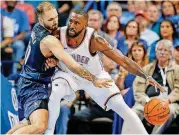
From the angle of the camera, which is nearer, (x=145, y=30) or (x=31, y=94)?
(x=31, y=94)

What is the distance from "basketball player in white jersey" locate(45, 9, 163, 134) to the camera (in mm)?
6449

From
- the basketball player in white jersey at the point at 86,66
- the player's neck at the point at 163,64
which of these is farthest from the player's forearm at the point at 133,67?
the player's neck at the point at 163,64

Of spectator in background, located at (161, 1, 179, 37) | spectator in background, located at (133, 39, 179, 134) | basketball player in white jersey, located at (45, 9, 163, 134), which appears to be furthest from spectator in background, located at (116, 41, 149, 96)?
basketball player in white jersey, located at (45, 9, 163, 134)

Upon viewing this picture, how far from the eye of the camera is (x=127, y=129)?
279 inches

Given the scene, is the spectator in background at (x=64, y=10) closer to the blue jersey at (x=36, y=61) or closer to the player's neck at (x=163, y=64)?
the player's neck at (x=163, y=64)

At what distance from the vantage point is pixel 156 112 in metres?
6.71

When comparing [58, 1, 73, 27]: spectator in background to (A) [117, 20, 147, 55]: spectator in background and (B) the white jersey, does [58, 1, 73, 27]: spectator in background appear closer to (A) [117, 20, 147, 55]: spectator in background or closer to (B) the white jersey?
(A) [117, 20, 147, 55]: spectator in background

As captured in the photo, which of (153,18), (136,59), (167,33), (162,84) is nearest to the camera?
(162,84)

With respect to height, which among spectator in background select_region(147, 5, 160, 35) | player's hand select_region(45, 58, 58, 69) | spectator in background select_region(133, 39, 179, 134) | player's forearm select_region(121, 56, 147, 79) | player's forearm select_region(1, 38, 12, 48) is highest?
spectator in background select_region(147, 5, 160, 35)

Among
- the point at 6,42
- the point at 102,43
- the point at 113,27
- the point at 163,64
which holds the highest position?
the point at 113,27

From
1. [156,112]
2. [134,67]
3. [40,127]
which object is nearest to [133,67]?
[134,67]

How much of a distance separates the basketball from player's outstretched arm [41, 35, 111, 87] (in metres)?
1.05

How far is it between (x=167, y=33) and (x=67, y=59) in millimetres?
3099

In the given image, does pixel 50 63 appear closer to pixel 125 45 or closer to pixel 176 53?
pixel 176 53
